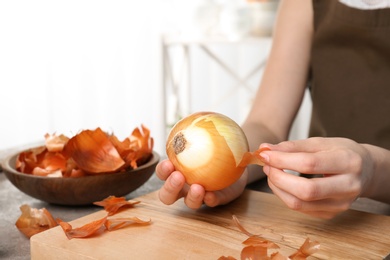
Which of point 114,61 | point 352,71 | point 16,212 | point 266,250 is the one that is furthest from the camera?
point 114,61

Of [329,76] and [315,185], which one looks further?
[329,76]

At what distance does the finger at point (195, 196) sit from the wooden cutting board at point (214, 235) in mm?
19

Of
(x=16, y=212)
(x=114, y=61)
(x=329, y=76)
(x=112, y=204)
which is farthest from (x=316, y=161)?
(x=114, y=61)

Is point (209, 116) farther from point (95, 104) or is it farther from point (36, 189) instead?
point (95, 104)

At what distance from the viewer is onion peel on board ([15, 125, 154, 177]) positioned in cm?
Answer: 82

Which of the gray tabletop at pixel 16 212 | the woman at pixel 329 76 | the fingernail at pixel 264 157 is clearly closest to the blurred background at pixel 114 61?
the woman at pixel 329 76

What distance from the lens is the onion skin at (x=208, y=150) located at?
2.31 feet

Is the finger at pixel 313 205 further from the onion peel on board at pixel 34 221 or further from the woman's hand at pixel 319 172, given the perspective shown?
the onion peel on board at pixel 34 221

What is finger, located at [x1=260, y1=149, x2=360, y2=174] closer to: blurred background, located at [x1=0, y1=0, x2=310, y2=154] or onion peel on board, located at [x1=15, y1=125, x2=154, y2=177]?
onion peel on board, located at [x1=15, y1=125, x2=154, y2=177]

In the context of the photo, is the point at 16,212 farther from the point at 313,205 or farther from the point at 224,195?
the point at 313,205

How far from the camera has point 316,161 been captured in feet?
2.12

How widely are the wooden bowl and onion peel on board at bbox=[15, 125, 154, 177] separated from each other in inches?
0.6

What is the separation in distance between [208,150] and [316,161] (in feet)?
0.42

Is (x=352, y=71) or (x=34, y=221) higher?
(x=352, y=71)
